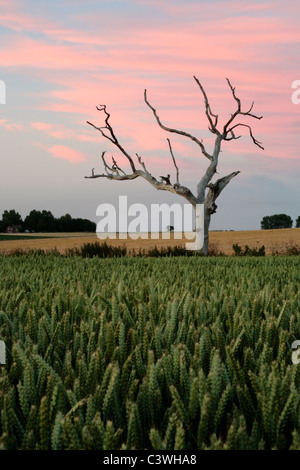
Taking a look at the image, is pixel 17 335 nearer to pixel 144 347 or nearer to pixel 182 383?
pixel 144 347

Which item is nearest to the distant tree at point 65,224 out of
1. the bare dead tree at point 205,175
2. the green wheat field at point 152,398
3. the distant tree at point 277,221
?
the distant tree at point 277,221

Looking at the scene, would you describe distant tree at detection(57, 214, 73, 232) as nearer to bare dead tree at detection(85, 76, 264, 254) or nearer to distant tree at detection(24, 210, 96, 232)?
distant tree at detection(24, 210, 96, 232)

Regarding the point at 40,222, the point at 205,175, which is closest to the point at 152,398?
the point at 205,175

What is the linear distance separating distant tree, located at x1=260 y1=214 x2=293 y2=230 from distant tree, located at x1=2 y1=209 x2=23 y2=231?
43985 mm

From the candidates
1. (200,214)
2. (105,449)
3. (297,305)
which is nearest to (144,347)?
(105,449)

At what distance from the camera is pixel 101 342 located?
7.29 ft

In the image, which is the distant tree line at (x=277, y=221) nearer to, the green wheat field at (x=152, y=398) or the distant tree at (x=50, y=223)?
the distant tree at (x=50, y=223)

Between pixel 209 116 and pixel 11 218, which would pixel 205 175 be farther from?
pixel 11 218

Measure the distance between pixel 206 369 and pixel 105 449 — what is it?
2.89ft

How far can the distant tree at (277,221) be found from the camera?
250 ft

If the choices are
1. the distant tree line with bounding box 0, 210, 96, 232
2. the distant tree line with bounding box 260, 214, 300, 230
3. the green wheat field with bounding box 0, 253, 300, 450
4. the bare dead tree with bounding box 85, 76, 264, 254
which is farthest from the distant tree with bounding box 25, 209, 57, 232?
the green wheat field with bounding box 0, 253, 300, 450

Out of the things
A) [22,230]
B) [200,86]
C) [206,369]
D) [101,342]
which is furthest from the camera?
[22,230]

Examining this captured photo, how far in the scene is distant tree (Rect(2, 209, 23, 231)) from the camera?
91.3 m

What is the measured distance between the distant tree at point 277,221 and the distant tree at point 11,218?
43985 millimetres
